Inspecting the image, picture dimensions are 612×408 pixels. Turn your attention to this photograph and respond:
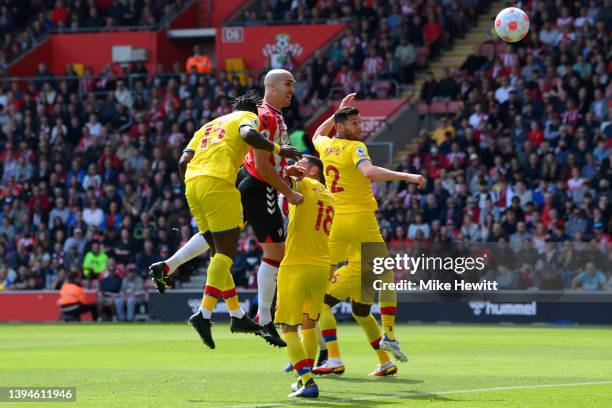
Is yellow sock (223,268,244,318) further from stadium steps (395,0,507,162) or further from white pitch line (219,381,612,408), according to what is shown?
stadium steps (395,0,507,162)

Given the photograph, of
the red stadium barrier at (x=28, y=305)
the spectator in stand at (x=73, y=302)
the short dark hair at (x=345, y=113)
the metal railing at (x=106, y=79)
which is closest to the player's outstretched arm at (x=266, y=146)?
the short dark hair at (x=345, y=113)

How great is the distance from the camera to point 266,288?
42.2 feet

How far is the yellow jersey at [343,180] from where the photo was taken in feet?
45.3

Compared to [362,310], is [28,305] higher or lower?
lower

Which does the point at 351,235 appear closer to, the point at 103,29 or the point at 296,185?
the point at 296,185

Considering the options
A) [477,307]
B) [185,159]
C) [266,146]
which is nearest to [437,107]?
[477,307]

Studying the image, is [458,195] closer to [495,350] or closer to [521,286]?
[521,286]

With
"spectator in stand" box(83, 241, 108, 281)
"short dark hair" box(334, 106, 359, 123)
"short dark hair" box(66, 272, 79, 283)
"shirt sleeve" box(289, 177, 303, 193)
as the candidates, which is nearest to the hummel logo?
"short dark hair" box(66, 272, 79, 283)

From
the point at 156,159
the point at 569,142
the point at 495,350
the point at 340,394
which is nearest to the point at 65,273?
the point at 156,159

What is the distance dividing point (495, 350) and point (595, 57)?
13.9 metres

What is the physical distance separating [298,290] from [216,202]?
1153 millimetres

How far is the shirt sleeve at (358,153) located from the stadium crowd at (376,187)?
10526 millimetres

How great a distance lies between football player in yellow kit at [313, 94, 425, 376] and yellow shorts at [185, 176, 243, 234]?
1.68 meters

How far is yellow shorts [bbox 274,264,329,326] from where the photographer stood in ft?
37.1
